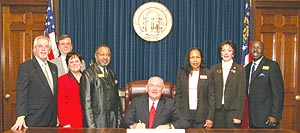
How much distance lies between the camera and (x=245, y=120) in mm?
5211

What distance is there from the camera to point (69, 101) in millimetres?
4348

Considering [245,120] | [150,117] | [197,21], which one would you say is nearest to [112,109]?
[150,117]

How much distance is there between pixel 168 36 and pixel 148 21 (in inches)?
14.6

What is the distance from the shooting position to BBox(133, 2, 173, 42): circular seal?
20.0ft

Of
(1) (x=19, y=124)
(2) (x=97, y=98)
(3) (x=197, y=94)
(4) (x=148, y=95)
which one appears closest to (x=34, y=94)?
(1) (x=19, y=124)

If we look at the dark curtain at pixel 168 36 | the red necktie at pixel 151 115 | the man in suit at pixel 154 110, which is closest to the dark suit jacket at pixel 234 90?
the man in suit at pixel 154 110

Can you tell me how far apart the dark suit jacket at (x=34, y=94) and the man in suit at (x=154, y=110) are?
767 mm

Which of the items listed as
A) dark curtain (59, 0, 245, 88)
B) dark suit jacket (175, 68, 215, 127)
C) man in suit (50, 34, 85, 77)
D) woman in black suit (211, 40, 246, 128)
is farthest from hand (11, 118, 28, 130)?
dark curtain (59, 0, 245, 88)

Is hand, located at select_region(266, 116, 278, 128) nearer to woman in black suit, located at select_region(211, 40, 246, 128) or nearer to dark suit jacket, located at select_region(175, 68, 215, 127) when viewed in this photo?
woman in black suit, located at select_region(211, 40, 246, 128)

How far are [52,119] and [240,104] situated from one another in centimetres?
203

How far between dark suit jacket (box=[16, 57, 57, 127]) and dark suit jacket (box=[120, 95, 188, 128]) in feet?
2.51

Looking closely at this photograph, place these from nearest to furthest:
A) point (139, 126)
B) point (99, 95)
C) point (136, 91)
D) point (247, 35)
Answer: point (139, 126)
point (99, 95)
point (136, 91)
point (247, 35)

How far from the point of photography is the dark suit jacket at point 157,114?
4051 millimetres

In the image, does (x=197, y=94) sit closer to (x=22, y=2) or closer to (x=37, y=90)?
(x=37, y=90)
